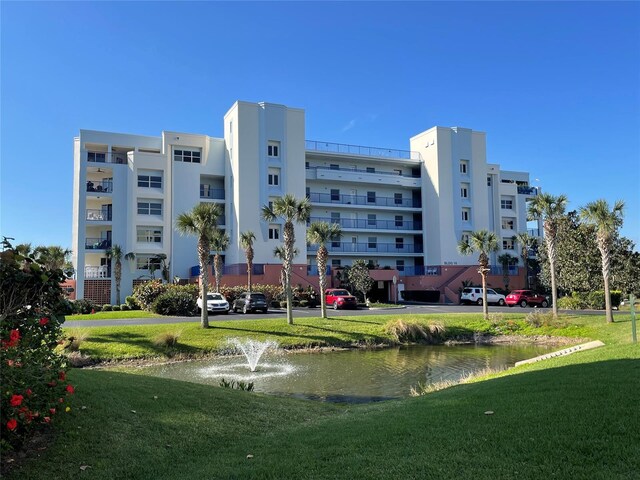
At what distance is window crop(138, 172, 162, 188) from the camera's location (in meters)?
49.1

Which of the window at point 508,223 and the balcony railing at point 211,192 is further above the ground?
the balcony railing at point 211,192

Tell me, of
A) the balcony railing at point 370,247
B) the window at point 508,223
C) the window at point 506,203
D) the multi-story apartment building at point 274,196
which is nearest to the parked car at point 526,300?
the multi-story apartment building at point 274,196

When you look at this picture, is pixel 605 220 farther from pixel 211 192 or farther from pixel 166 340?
pixel 211 192

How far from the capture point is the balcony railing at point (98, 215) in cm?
4820

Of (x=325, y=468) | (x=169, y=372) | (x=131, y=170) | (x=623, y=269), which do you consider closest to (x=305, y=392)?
(x=169, y=372)

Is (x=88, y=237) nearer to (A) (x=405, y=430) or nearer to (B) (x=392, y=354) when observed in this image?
(B) (x=392, y=354)

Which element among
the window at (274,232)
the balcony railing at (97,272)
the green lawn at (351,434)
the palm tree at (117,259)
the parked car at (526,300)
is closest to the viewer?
the green lawn at (351,434)

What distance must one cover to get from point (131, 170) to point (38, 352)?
4632 centimetres

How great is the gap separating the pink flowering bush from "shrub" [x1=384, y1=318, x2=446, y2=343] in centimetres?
2249

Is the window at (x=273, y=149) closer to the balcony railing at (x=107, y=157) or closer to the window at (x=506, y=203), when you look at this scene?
the balcony railing at (x=107, y=157)

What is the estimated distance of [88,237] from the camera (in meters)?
49.2

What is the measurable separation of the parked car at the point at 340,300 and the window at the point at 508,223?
1188 inches

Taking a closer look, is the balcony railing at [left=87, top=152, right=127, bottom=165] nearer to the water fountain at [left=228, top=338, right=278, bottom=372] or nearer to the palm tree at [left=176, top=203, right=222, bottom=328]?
the palm tree at [left=176, top=203, right=222, bottom=328]

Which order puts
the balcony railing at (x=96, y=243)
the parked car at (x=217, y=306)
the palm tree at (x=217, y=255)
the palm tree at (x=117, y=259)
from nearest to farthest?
the parked car at (x=217, y=306) < the palm tree at (x=217, y=255) < the palm tree at (x=117, y=259) < the balcony railing at (x=96, y=243)
